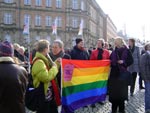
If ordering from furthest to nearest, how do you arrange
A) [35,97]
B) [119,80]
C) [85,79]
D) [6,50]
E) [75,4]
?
[75,4] < [119,80] < [85,79] < [35,97] < [6,50]

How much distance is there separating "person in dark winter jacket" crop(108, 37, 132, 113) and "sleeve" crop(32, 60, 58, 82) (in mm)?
3172

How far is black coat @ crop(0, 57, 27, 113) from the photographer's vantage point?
4.97 metres

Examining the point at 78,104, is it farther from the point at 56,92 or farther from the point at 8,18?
the point at 8,18

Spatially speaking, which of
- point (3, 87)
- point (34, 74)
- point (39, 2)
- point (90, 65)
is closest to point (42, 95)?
point (34, 74)

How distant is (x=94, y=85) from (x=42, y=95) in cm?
316

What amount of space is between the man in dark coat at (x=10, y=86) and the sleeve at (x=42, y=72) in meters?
1.30

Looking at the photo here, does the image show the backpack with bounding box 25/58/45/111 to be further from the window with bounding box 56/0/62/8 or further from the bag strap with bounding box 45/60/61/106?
the window with bounding box 56/0/62/8

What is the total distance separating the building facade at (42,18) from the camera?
67.9 meters

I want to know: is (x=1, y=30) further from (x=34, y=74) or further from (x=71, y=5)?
(x=34, y=74)

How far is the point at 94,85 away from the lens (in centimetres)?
965

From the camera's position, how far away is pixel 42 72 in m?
6.43

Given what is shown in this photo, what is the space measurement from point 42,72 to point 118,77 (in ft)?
11.2

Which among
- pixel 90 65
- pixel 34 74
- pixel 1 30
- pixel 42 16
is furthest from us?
pixel 42 16

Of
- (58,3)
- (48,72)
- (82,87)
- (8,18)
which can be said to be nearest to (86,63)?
(82,87)
